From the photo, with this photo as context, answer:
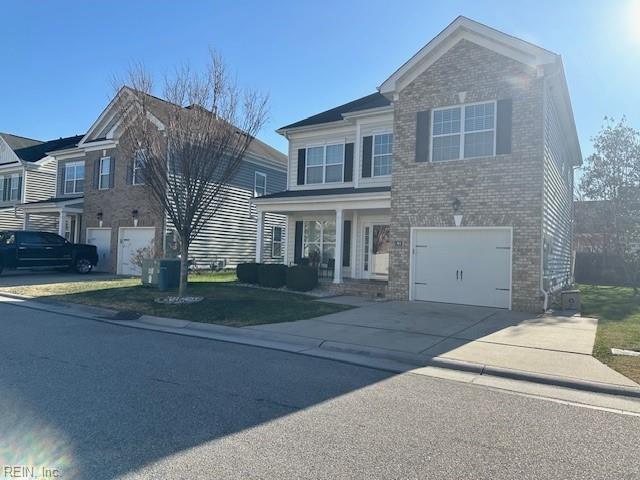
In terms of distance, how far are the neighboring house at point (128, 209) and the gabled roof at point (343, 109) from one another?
4145mm

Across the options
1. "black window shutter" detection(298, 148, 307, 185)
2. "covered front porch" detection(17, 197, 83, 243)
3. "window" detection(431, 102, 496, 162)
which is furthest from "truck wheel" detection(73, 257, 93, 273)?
"window" detection(431, 102, 496, 162)

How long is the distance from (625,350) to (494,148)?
6719 millimetres

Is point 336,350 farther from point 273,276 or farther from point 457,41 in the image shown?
point 457,41

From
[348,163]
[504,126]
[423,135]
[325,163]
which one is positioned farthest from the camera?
[325,163]

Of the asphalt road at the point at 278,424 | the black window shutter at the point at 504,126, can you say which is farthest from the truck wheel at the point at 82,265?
the black window shutter at the point at 504,126

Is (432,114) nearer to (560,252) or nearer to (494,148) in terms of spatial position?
(494,148)

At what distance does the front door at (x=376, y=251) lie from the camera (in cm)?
1792

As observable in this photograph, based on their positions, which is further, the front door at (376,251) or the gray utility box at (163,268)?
the front door at (376,251)

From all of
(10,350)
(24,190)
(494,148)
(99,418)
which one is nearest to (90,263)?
(24,190)

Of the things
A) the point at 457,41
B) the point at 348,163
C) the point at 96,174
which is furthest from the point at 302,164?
the point at 96,174

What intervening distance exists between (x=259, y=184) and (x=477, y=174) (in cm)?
1533

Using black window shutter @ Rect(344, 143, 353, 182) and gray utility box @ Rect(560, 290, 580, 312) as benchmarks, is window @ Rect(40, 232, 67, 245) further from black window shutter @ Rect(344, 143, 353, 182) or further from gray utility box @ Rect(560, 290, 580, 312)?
gray utility box @ Rect(560, 290, 580, 312)

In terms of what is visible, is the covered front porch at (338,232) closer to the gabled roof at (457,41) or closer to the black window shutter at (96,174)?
the gabled roof at (457,41)

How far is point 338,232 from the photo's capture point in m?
16.3
